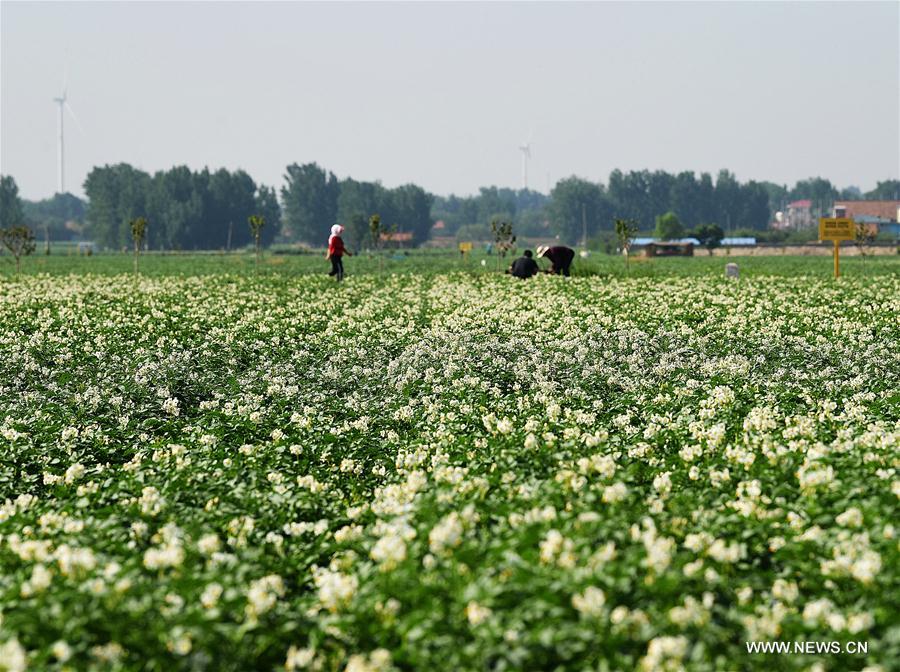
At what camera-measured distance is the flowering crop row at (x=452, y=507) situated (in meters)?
4.84

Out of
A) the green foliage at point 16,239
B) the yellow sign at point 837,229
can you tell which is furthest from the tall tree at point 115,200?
the yellow sign at point 837,229

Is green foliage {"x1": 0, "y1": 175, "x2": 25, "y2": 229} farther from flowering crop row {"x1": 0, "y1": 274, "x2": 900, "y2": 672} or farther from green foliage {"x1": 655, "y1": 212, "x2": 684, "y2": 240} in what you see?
flowering crop row {"x1": 0, "y1": 274, "x2": 900, "y2": 672}

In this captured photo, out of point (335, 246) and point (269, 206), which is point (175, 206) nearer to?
point (269, 206)

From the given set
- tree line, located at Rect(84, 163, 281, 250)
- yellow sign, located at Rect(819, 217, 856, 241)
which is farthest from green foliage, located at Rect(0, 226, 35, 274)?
tree line, located at Rect(84, 163, 281, 250)

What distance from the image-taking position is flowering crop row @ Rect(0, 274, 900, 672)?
4840 mm

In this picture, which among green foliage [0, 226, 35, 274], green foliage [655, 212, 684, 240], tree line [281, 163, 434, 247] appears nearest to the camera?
green foliage [0, 226, 35, 274]

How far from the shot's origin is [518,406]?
1122 cm

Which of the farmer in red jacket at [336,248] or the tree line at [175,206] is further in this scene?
the tree line at [175,206]

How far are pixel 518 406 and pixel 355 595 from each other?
19.7ft

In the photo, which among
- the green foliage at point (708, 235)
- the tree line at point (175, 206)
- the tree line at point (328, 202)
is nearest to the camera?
the green foliage at point (708, 235)

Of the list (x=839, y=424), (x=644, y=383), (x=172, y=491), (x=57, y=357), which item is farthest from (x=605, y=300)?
(x=172, y=491)

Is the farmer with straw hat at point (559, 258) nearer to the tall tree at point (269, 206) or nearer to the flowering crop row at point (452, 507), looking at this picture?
the flowering crop row at point (452, 507)

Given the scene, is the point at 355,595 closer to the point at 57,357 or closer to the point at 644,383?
the point at 644,383

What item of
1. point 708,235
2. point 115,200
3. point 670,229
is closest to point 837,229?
point 708,235
